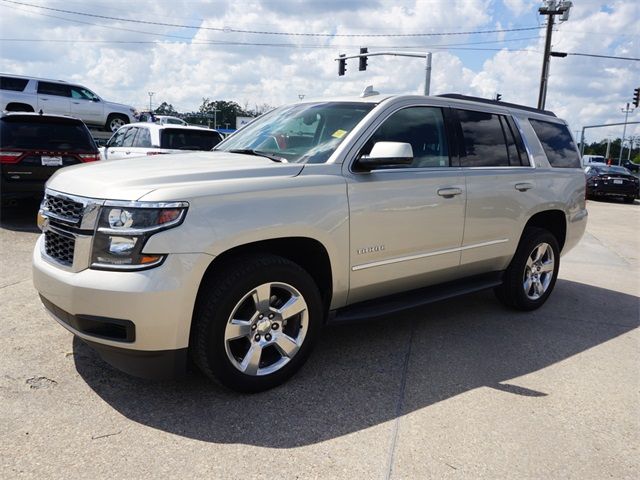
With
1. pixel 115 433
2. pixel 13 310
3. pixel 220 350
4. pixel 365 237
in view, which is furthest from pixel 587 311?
pixel 13 310

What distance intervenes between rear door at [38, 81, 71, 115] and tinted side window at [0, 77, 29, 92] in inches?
18.6

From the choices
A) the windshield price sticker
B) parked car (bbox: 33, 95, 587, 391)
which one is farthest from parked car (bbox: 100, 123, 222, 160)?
parked car (bbox: 33, 95, 587, 391)

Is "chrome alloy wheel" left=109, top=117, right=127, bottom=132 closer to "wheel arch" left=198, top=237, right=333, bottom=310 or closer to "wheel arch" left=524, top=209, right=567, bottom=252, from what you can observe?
"wheel arch" left=524, top=209, right=567, bottom=252

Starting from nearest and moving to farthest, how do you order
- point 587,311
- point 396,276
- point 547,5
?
point 396,276, point 587,311, point 547,5

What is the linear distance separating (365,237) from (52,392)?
2.17m

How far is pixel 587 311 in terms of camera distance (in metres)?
5.39

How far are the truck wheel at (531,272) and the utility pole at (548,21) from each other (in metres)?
23.8

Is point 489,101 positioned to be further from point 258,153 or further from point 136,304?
point 136,304

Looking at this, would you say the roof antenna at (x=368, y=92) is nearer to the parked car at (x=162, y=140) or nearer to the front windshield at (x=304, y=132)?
the front windshield at (x=304, y=132)

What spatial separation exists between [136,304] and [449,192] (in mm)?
2468

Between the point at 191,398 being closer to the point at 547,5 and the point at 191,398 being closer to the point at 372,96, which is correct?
the point at 372,96

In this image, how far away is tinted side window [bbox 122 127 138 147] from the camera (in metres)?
10.4

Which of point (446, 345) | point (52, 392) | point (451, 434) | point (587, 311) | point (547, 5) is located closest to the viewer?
point (451, 434)

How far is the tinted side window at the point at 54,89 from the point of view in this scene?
16.4 m
